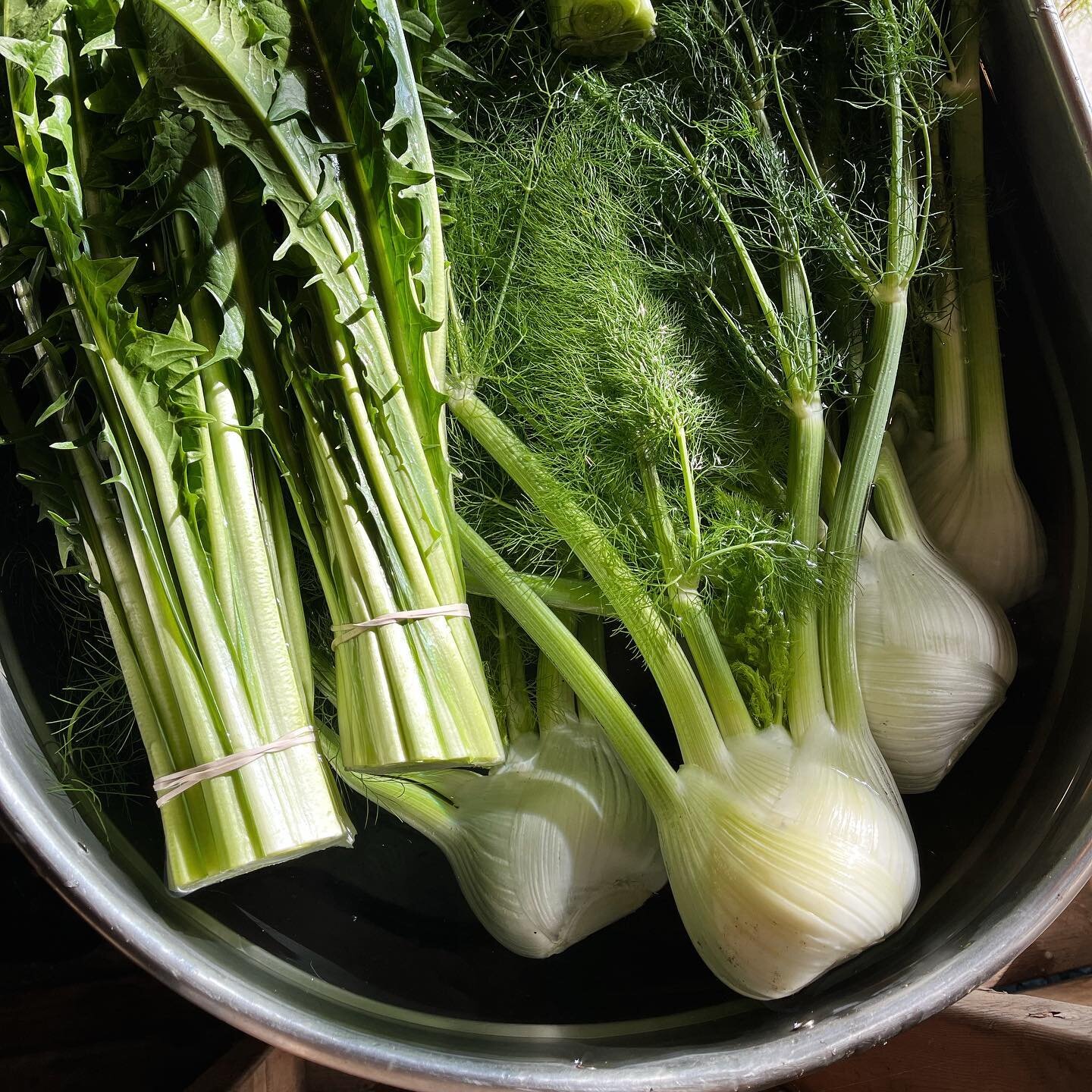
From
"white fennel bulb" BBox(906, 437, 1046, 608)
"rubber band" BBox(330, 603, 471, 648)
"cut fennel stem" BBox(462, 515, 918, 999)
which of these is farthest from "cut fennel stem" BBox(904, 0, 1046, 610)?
"rubber band" BBox(330, 603, 471, 648)

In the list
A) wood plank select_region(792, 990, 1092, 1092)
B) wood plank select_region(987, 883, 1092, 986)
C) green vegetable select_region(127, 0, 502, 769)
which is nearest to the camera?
green vegetable select_region(127, 0, 502, 769)

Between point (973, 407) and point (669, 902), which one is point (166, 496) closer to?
point (669, 902)

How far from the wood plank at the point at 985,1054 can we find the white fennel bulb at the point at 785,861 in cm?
13

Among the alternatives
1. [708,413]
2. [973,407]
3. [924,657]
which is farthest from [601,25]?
[924,657]

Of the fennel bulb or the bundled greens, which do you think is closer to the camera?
the bundled greens

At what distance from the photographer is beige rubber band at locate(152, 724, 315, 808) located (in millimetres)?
660

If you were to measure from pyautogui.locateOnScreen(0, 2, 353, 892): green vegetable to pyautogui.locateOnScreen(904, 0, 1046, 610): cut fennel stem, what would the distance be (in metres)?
0.66

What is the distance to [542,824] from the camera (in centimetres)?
78

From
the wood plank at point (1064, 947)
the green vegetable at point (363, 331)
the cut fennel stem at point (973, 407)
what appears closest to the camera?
the green vegetable at point (363, 331)

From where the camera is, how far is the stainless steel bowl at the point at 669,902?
25.6 inches

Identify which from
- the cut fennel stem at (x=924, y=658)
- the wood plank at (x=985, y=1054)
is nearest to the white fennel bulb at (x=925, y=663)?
the cut fennel stem at (x=924, y=658)

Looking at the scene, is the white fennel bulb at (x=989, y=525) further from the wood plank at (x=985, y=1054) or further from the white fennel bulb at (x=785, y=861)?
the wood plank at (x=985, y=1054)

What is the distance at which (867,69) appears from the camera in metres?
0.85

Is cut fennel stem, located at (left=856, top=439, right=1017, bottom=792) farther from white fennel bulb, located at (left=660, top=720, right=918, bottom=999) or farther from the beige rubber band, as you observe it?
the beige rubber band
